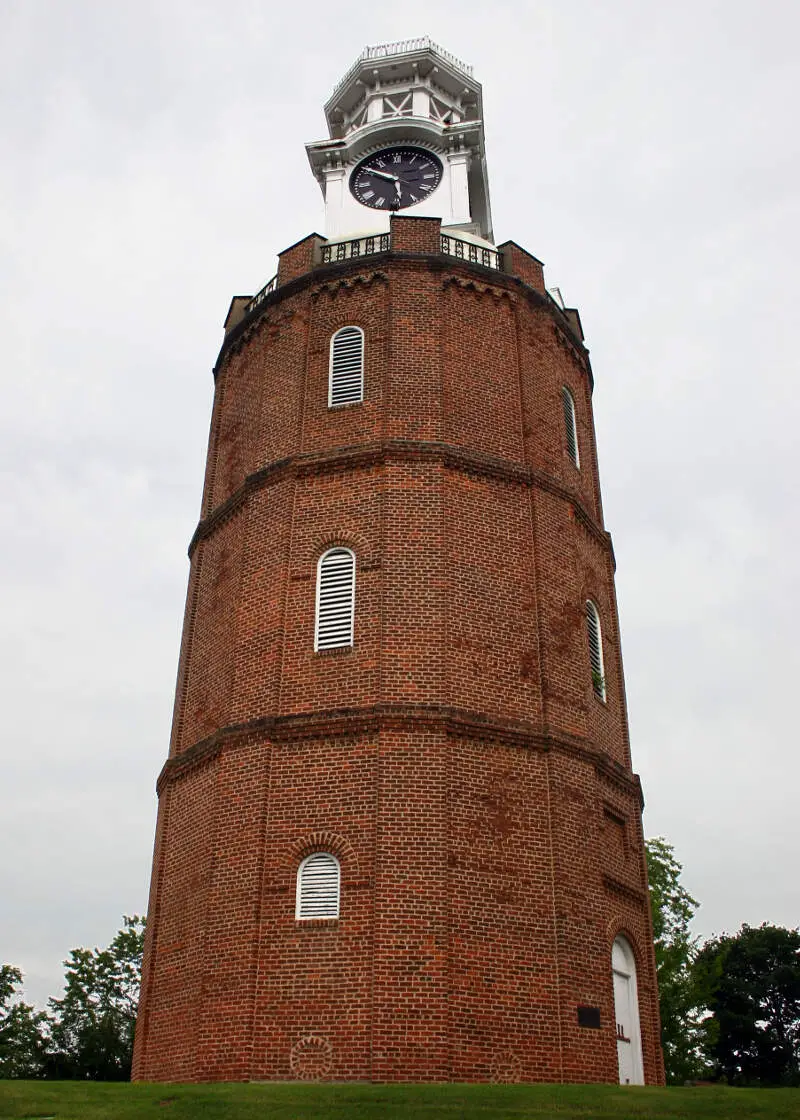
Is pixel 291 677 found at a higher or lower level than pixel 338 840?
higher

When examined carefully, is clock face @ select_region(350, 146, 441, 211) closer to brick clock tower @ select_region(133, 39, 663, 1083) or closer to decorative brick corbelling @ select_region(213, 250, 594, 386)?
brick clock tower @ select_region(133, 39, 663, 1083)

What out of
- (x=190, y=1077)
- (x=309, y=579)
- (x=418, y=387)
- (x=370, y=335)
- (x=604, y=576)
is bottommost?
(x=190, y=1077)

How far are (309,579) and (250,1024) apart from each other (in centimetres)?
694

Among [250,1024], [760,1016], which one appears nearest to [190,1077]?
[250,1024]

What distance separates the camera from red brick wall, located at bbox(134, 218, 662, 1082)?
15648 millimetres

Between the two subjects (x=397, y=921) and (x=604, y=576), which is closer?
(x=397, y=921)

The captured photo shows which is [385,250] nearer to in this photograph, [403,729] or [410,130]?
[410,130]

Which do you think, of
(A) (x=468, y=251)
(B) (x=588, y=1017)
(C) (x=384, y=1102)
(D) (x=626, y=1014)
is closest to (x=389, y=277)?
(A) (x=468, y=251)

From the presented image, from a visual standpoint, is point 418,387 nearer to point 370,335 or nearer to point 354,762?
point 370,335

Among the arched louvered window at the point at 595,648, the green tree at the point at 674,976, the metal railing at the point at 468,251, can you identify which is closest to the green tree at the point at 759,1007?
the green tree at the point at 674,976

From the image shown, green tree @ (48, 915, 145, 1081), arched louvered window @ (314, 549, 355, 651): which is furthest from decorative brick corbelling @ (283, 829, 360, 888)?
green tree @ (48, 915, 145, 1081)

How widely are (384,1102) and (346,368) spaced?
510 inches

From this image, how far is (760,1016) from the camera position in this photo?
58281 mm

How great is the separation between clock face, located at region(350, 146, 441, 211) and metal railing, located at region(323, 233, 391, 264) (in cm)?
488
